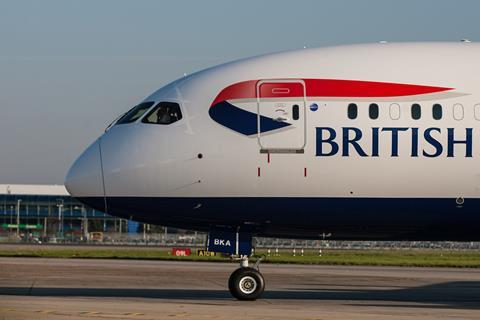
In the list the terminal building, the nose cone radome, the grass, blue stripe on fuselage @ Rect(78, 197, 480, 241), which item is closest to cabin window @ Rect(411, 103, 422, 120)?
blue stripe on fuselage @ Rect(78, 197, 480, 241)

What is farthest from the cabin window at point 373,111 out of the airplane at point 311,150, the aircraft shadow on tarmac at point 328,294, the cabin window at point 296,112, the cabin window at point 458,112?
the aircraft shadow on tarmac at point 328,294

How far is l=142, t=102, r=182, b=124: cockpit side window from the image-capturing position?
2598 cm

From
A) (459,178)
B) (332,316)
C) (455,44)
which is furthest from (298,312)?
(455,44)

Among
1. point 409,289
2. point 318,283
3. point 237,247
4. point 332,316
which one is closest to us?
point 332,316

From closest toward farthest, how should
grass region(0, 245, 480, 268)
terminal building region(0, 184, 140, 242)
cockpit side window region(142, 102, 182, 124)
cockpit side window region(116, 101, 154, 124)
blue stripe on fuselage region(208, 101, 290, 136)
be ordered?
blue stripe on fuselage region(208, 101, 290, 136) < cockpit side window region(142, 102, 182, 124) < cockpit side window region(116, 101, 154, 124) < grass region(0, 245, 480, 268) < terminal building region(0, 184, 140, 242)

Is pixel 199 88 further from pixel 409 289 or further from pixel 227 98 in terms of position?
pixel 409 289

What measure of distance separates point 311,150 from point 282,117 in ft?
3.39

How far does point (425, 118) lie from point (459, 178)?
61.8 inches

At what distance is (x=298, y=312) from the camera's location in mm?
24125

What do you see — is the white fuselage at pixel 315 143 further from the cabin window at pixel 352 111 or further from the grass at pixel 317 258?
the grass at pixel 317 258

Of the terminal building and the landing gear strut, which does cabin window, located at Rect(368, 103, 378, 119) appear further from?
the terminal building

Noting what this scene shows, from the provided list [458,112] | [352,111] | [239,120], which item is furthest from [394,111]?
[239,120]

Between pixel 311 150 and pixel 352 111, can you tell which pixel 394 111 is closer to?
pixel 352 111

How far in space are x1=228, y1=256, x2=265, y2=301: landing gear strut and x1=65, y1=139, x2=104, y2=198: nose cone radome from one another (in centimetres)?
384
